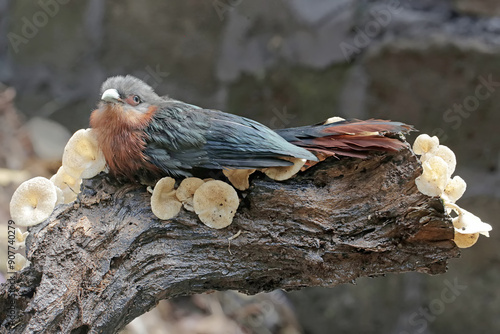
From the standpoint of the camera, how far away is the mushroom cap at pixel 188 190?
3.56ft

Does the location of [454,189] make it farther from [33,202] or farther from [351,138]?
[33,202]

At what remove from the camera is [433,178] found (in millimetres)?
1044

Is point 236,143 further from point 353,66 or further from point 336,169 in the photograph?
point 353,66

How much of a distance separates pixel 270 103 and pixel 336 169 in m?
1.16

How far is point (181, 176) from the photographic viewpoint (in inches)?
42.9
